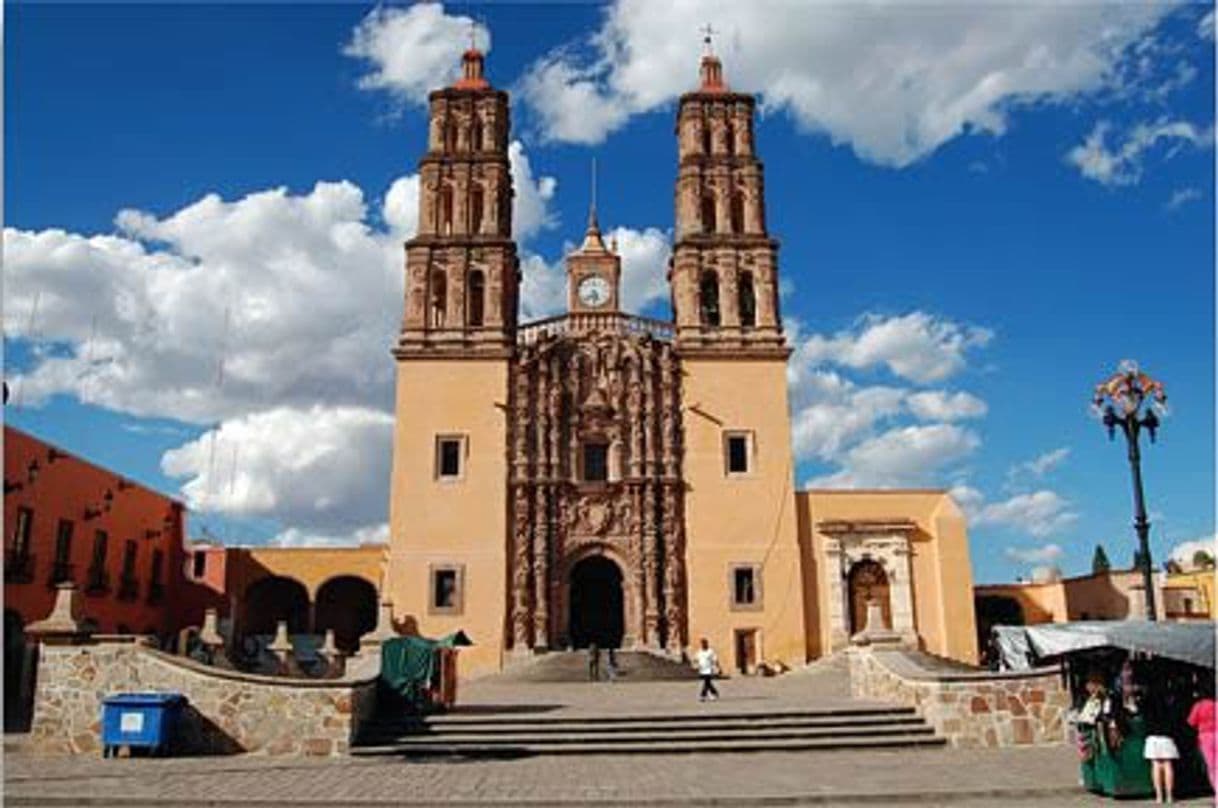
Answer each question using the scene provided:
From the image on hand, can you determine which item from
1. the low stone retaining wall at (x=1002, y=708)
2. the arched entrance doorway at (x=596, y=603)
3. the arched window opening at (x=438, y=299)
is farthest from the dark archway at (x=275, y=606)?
the low stone retaining wall at (x=1002, y=708)

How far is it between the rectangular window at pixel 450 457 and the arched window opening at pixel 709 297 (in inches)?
308

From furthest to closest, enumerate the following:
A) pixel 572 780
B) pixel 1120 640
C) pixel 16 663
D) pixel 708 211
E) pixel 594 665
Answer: pixel 708 211 < pixel 594 665 < pixel 16 663 < pixel 572 780 < pixel 1120 640

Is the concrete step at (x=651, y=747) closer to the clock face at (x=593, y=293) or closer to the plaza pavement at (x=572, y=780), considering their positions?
the plaza pavement at (x=572, y=780)

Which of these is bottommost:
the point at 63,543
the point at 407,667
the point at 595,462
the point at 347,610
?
the point at 407,667

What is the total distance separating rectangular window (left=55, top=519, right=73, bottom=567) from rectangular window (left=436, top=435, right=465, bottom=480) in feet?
29.3

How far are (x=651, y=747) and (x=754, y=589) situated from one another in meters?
15.2

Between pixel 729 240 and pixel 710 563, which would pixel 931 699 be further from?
pixel 729 240

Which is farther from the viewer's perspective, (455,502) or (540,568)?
(455,502)

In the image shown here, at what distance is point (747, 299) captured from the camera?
100 feet

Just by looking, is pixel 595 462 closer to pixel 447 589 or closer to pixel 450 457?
pixel 450 457

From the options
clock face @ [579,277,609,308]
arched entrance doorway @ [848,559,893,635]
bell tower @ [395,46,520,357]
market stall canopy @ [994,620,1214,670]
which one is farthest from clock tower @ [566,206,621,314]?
market stall canopy @ [994,620,1214,670]

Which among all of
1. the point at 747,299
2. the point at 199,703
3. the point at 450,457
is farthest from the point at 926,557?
the point at 199,703

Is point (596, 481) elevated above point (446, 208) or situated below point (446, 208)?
below

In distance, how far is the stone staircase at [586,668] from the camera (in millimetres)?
24688
